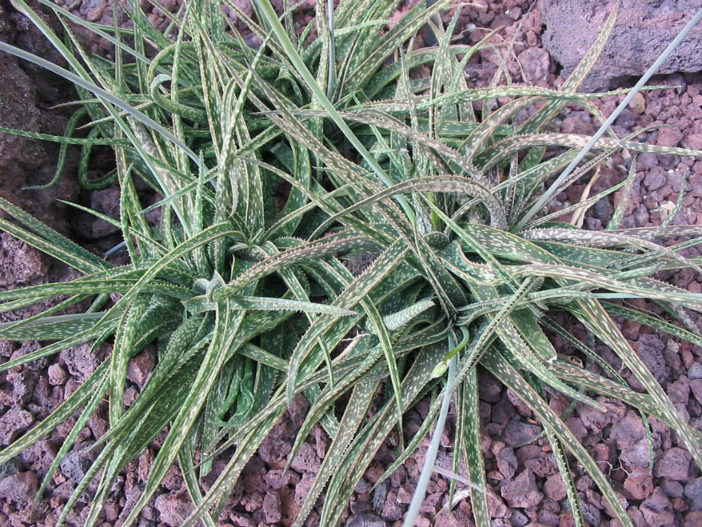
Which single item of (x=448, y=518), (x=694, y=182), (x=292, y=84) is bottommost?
(x=448, y=518)

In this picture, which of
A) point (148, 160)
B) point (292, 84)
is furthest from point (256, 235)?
point (292, 84)

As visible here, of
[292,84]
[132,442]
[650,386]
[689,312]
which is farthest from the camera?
[292,84]

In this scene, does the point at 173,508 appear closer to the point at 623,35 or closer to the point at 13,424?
the point at 13,424

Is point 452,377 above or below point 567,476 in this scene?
above

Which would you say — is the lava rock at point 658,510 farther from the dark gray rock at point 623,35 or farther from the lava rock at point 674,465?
the dark gray rock at point 623,35

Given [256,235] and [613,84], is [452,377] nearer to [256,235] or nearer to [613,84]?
[256,235]

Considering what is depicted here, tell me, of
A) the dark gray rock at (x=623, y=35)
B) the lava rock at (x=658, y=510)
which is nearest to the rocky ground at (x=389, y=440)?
the lava rock at (x=658, y=510)

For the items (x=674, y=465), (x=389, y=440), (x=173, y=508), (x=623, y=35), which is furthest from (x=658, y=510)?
(x=623, y=35)
